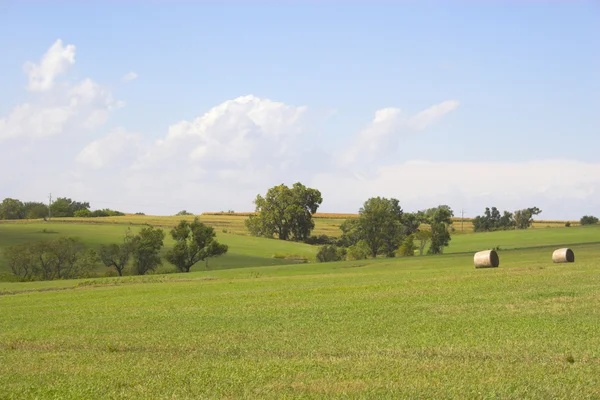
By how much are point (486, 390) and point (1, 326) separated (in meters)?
21.8

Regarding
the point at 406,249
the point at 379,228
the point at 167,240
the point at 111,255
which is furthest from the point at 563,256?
the point at 167,240

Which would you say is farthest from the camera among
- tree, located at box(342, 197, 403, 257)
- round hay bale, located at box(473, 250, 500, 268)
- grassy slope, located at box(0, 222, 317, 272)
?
tree, located at box(342, 197, 403, 257)

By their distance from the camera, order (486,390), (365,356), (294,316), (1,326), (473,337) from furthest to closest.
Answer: (1,326) < (294,316) < (473,337) < (365,356) < (486,390)

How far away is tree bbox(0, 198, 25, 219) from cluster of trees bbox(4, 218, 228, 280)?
314 feet

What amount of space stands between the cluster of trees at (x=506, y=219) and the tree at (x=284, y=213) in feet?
158

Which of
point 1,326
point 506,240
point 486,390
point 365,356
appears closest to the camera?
point 486,390

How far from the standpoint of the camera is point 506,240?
136 meters

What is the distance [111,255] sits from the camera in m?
93.4

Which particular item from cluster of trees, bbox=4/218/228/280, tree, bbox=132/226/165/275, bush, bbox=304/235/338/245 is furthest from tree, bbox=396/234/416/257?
tree, bbox=132/226/165/275

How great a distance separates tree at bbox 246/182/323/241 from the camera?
158875mm

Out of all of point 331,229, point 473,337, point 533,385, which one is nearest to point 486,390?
point 533,385

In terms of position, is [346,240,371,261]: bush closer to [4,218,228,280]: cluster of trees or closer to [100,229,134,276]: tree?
[4,218,228,280]: cluster of trees

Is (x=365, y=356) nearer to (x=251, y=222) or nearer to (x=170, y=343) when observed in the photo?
(x=170, y=343)

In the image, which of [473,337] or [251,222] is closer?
[473,337]
